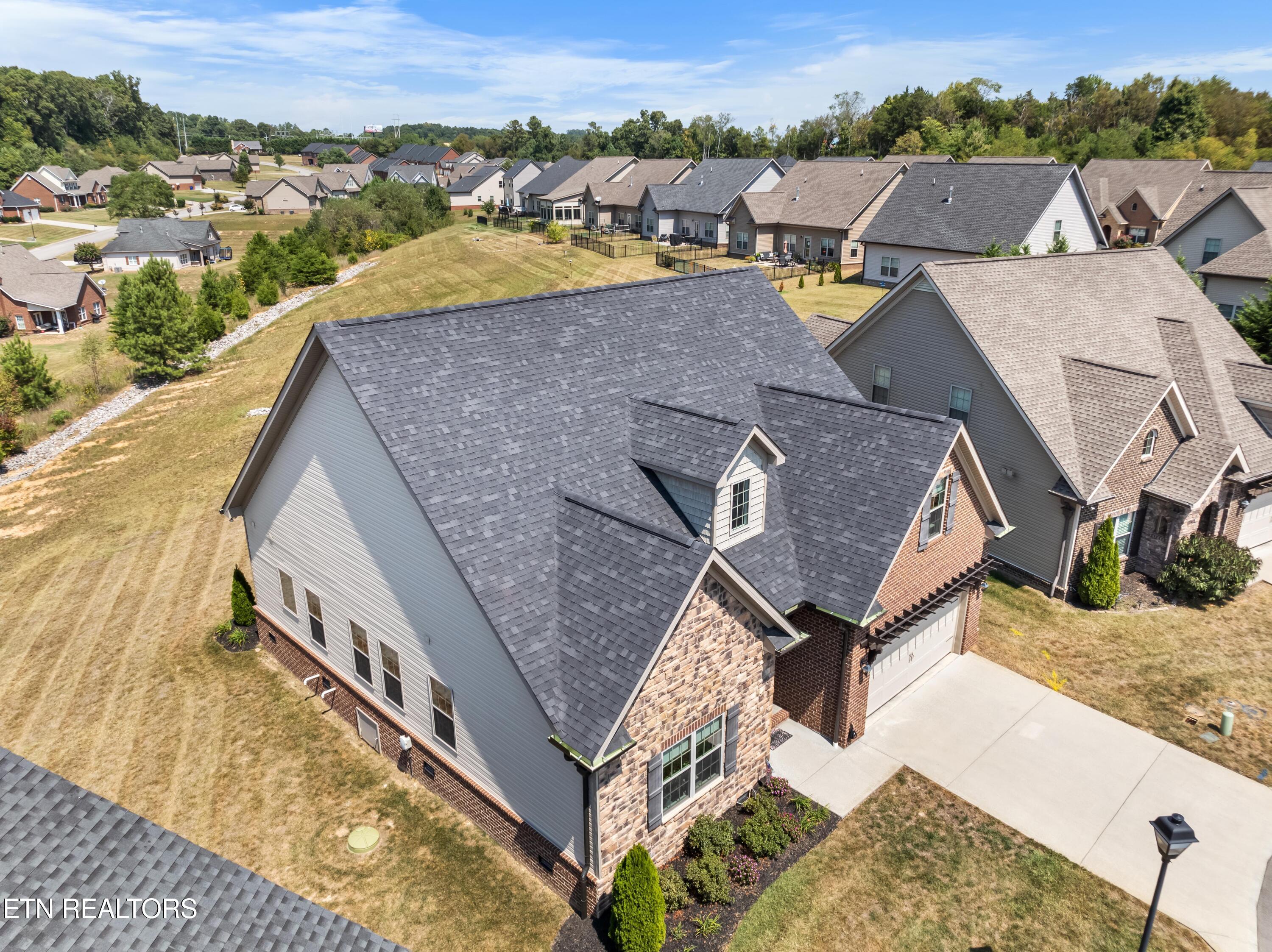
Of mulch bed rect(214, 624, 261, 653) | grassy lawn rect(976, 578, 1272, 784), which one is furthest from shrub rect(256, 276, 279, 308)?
grassy lawn rect(976, 578, 1272, 784)

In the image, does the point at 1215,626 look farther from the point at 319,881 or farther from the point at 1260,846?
the point at 319,881

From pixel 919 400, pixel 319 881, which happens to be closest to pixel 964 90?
pixel 919 400

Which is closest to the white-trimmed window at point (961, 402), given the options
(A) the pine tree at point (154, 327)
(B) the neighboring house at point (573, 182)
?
(A) the pine tree at point (154, 327)

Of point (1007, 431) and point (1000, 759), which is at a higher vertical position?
point (1007, 431)

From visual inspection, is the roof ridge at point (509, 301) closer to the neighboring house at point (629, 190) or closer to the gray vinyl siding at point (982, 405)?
the gray vinyl siding at point (982, 405)

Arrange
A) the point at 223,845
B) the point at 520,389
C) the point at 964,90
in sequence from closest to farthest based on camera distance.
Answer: the point at 223,845 < the point at 520,389 < the point at 964,90

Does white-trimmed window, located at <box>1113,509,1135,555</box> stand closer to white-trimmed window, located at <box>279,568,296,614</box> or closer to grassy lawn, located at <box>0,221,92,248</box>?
white-trimmed window, located at <box>279,568,296,614</box>
